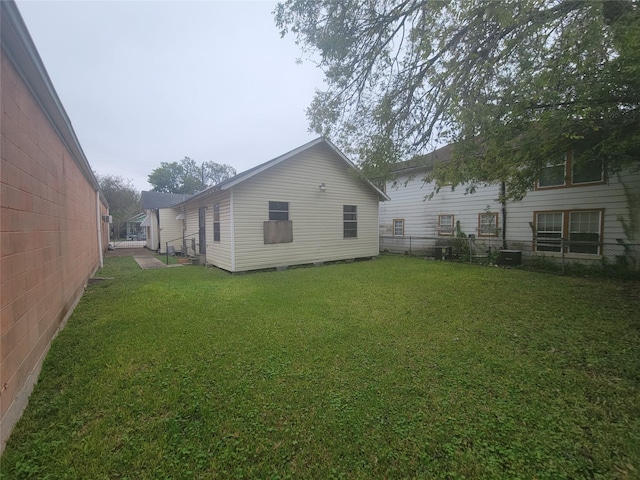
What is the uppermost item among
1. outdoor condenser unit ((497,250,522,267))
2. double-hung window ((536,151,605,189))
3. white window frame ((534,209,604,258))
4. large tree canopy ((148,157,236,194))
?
large tree canopy ((148,157,236,194))

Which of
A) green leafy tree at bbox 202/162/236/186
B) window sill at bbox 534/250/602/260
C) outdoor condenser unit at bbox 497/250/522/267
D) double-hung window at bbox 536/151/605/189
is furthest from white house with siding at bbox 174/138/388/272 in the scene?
green leafy tree at bbox 202/162/236/186

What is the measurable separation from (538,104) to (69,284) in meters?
9.18

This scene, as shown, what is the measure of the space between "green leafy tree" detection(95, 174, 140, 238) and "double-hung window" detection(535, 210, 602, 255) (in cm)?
3747

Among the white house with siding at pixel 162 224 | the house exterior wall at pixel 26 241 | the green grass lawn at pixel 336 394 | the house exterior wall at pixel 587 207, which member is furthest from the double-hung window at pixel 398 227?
the house exterior wall at pixel 26 241

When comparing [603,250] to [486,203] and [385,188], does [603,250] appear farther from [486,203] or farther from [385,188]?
[385,188]

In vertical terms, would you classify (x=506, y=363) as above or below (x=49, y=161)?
below

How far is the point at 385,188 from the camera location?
604 inches

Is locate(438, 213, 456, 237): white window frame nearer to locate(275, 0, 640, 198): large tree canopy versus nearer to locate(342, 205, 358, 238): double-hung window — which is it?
locate(342, 205, 358, 238): double-hung window

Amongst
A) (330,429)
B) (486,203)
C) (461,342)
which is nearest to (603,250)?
(486,203)

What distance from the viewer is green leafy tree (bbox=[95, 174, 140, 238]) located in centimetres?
3196

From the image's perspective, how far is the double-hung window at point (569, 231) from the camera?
29.7 feet

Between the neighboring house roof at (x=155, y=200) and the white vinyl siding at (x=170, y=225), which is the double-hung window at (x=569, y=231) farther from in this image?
the neighboring house roof at (x=155, y=200)

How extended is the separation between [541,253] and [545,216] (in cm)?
143

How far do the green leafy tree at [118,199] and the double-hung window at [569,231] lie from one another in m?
37.5
